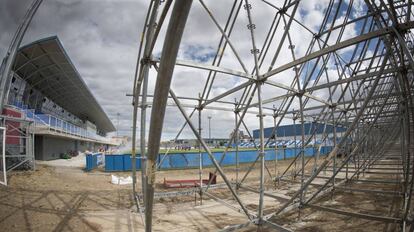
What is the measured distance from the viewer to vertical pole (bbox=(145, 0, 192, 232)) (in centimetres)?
187

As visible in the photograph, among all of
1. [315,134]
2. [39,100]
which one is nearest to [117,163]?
[39,100]

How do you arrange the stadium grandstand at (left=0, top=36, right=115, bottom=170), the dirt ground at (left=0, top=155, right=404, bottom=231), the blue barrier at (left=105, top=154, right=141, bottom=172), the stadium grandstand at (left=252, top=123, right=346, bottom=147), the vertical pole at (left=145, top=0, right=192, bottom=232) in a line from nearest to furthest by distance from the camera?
1. the vertical pole at (left=145, top=0, right=192, bottom=232)
2. the dirt ground at (left=0, top=155, right=404, bottom=231)
3. the stadium grandstand at (left=252, top=123, right=346, bottom=147)
4. the stadium grandstand at (left=0, top=36, right=115, bottom=170)
5. the blue barrier at (left=105, top=154, right=141, bottom=172)

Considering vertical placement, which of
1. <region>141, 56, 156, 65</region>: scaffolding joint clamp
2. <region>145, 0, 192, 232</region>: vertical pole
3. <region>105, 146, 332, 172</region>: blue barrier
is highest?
<region>141, 56, 156, 65</region>: scaffolding joint clamp

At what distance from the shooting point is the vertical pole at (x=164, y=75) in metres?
1.87

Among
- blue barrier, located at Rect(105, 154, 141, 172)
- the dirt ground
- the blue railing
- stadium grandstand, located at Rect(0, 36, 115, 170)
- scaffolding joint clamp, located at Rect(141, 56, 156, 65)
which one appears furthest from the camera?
blue barrier, located at Rect(105, 154, 141, 172)

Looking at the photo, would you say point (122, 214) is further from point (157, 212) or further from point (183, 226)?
point (183, 226)

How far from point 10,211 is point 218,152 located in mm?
19353

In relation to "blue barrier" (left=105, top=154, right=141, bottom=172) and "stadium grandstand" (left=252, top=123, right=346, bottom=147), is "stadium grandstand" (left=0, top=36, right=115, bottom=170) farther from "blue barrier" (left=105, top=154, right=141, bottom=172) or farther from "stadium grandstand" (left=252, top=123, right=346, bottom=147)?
"stadium grandstand" (left=252, top=123, right=346, bottom=147)

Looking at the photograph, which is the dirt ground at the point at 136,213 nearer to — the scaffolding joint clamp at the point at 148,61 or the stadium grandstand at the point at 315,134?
the stadium grandstand at the point at 315,134

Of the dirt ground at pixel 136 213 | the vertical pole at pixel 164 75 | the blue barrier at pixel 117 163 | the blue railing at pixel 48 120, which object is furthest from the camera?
the blue barrier at pixel 117 163

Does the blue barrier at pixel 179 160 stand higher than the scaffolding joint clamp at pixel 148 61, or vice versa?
the scaffolding joint clamp at pixel 148 61

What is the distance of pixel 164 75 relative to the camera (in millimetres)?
2131

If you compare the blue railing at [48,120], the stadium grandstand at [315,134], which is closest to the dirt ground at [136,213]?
the stadium grandstand at [315,134]

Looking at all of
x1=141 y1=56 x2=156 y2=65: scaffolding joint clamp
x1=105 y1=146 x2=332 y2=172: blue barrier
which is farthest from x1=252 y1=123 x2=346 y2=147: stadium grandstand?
x1=141 y1=56 x2=156 y2=65: scaffolding joint clamp
